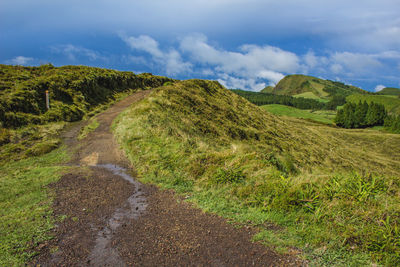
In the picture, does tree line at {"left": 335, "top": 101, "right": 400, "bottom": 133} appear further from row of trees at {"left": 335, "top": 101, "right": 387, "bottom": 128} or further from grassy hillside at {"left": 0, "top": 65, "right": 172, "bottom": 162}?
grassy hillside at {"left": 0, "top": 65, "right": 172, "bottom": 162}

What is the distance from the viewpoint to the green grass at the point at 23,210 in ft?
16.4

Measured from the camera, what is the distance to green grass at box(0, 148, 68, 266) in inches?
196

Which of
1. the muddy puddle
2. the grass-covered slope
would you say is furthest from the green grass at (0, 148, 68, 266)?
the grass-covered slope

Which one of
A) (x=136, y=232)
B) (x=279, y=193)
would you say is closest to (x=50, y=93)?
(x=136, y=232)

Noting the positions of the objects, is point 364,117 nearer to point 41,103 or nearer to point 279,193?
point 279,193

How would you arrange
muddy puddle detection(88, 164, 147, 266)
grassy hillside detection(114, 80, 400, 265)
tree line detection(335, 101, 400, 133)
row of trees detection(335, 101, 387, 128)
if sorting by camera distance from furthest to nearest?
row of trees detection(335, 101, 387, 128) < tree line detection(335, 101, 400, 133) < grassy hillside detection(114, 80, 400, 265) < muddy puddle detection(88, 164, 147, 266)

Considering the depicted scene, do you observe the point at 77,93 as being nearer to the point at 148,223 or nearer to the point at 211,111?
the point at 211,111

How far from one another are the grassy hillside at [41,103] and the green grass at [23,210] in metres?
3.81

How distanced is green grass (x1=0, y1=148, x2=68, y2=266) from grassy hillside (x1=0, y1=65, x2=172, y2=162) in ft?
12.5

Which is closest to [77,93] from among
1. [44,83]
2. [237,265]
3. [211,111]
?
[44,83]

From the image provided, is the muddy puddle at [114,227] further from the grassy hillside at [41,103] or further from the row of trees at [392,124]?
the row of trees at [392,124]

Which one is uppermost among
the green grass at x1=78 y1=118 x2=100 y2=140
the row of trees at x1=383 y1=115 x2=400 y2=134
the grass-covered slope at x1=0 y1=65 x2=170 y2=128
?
the grass-covered slope at x1=0 y1=65 x2=170 y2=128

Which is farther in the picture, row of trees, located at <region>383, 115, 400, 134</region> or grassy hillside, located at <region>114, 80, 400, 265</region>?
row of trees, located at <region>383, 115, 400, 134</region>

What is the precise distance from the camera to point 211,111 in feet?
81.9
